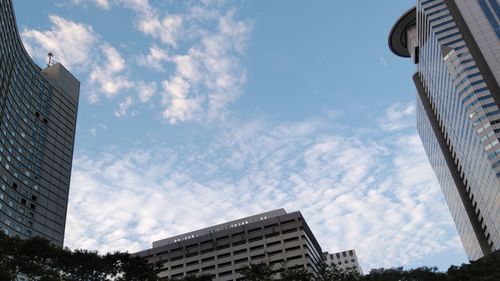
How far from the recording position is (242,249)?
506 feet

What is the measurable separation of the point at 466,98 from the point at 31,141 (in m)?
109

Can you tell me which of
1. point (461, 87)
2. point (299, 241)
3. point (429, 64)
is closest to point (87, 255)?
point (299, 241)

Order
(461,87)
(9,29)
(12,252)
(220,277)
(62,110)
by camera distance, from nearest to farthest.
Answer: (12,252) → (9,29) → (62,110) → (461,87) → (220,277)

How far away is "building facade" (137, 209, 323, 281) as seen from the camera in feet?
477

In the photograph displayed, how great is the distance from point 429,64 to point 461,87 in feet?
111

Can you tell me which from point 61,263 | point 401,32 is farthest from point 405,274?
point 401,32

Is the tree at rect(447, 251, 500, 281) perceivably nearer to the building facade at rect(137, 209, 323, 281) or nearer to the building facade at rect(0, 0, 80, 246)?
the building facade at rect(0, 0, 80, 246)

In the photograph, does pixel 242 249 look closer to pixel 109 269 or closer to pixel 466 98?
pixel 466 98

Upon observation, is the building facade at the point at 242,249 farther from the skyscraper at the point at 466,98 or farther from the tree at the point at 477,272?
the tree at the point at 477,272

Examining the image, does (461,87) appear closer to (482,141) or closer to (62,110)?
(482,141)

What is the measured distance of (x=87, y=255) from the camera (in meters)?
57.5

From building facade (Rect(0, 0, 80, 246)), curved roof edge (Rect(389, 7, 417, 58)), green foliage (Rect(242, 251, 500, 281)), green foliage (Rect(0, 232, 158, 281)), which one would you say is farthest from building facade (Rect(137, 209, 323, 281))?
green foliage (Rect(0, 232, 158, 281))

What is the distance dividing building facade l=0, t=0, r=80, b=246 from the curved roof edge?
404ft

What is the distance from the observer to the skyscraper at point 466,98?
122 m
